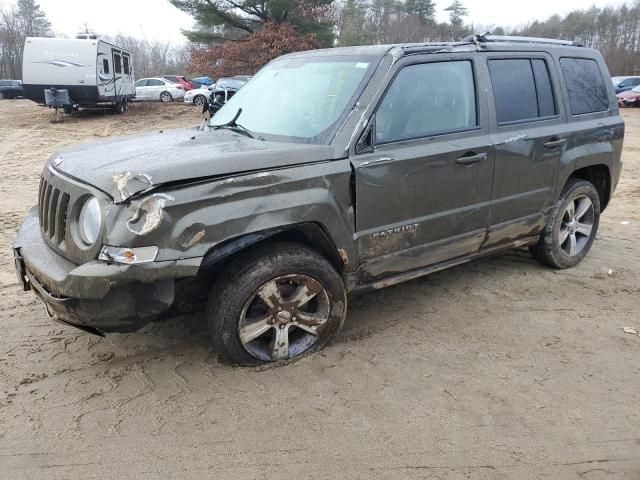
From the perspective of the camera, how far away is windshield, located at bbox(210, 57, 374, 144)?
361 cm

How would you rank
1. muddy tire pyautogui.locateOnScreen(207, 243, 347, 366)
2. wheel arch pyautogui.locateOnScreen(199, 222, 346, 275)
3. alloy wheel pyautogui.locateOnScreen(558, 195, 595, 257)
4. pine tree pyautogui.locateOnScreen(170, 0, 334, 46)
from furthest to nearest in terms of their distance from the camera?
1. pine tree pyautogui.locateOnScreen(170, 0, 334, 46)
2. alloy wheel pyautogui.locateOnScreen(558, 195, 595, 257)
3. muddy tire pyautogui.locateOnScreen(207, 243, 347, 366)
4. wheel arch pyautogui.locateOnScreen(199, 222, 346, 275)

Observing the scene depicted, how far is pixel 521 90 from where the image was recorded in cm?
443

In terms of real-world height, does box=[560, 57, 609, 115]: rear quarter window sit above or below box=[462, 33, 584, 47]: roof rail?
below

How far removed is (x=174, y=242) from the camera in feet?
9.41

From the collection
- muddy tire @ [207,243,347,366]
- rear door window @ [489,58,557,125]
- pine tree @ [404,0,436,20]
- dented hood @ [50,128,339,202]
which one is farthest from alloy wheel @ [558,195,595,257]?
pine tree @ [404,0,436,20]

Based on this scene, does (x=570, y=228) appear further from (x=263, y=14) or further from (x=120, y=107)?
(x=263, y=14)

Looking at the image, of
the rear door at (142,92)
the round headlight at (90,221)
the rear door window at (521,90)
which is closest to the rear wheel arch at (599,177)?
the rear door window at (521,90)

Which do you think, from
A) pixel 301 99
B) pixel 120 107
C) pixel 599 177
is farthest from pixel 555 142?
pixel 120 107

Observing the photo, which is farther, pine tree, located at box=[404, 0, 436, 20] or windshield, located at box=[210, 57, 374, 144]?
pine tree, located at box=[404, 0, 436, 20]

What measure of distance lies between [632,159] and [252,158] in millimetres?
11605

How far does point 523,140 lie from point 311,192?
200cm

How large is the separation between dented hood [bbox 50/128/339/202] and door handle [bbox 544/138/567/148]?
6.91ft

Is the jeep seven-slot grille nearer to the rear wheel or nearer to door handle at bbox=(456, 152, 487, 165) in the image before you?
door handle at bbox=(456, 152, 487, 165)

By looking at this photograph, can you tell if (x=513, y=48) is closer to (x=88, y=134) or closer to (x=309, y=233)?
(x=309, y=233)
